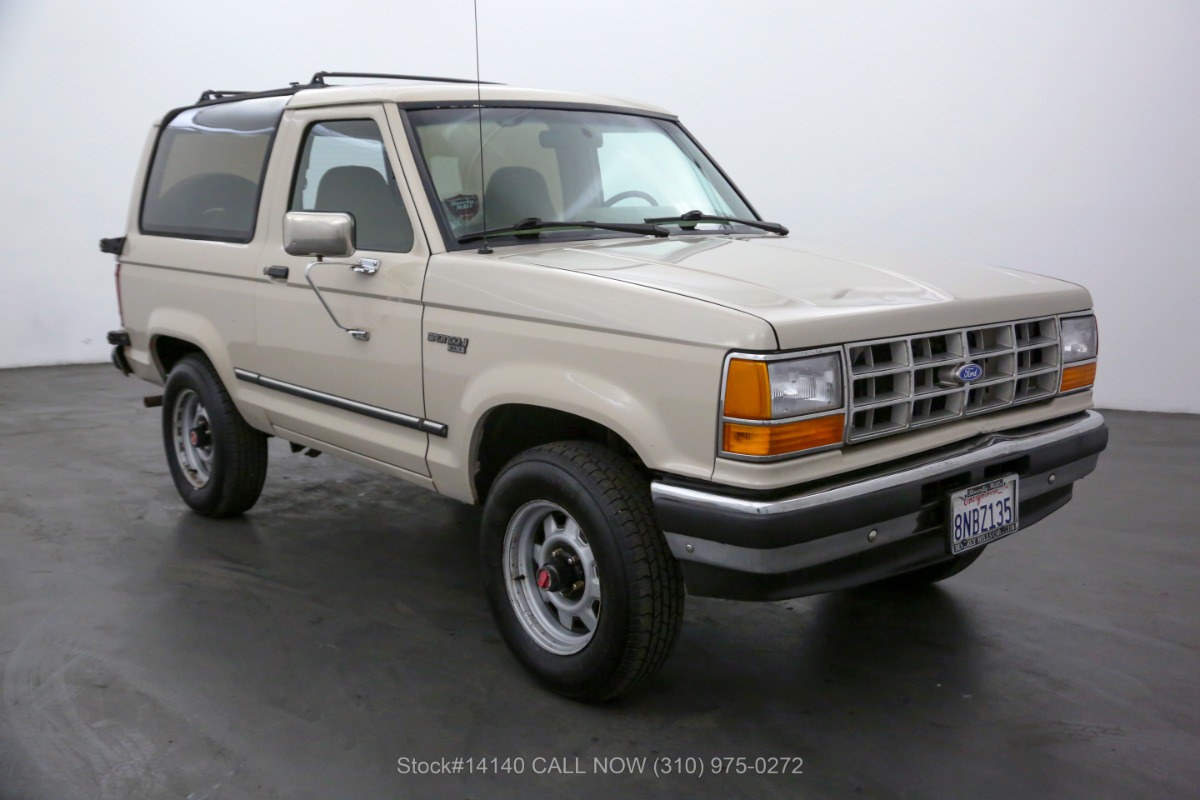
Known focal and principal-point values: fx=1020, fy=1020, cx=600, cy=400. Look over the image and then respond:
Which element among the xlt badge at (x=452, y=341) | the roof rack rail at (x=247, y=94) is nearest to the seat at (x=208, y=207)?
the roof rack rail at (x=247, y=94)

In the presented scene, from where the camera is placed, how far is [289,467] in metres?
5.84

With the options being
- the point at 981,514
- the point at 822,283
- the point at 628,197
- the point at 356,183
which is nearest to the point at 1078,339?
the point at 981,514

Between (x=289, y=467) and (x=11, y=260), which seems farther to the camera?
(x=11, y=260)

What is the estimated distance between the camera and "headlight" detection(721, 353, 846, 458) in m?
2.44

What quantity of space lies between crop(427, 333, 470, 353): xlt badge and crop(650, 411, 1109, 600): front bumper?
866 millimetres

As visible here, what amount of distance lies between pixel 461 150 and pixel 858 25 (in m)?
5.02

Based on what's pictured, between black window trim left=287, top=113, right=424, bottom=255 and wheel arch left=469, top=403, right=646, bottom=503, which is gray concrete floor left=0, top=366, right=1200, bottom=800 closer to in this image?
wheel arch left=469, top=403, right=646, bottom=503

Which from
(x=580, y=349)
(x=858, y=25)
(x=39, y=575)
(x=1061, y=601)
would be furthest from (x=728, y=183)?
(x=858, y=25)

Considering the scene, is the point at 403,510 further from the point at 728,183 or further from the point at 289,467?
the point at 728,183

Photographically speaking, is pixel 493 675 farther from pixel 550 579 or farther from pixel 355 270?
pixel 355 270

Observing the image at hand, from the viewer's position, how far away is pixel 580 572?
3012 millimetres

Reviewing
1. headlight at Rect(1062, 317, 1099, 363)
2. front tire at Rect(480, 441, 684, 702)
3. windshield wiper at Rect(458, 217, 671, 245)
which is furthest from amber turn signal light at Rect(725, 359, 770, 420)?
headlight at Rect(1062, 317, 1099, 363)

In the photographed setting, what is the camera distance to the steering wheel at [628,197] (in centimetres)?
370

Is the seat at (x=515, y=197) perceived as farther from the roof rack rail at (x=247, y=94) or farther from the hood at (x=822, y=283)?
the roof rack rail at (x=247, y=94)
